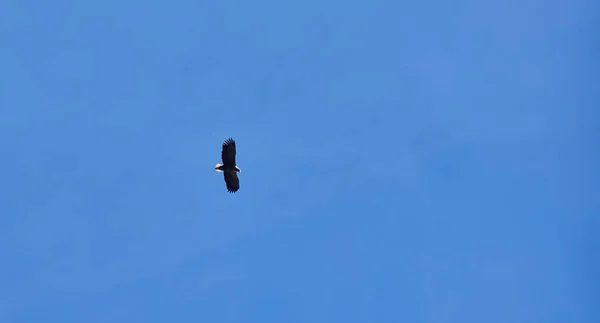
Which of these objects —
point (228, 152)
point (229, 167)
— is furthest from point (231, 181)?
point (228, 152)

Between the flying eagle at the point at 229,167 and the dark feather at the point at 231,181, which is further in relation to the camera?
the dark feather at the point at 231,181

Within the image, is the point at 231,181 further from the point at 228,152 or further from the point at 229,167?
A: the point at 228,152

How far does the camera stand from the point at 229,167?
6444 cm

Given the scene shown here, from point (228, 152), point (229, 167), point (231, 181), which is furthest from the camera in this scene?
point (231, 181)

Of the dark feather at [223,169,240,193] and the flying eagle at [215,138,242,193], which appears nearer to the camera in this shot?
the flying eagle at [215,138,242,193]

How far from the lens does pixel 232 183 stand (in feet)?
214

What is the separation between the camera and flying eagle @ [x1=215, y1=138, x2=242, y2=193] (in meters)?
62.9

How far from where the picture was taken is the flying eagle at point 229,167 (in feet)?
206

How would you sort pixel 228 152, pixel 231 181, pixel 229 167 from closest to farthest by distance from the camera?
pixel 228 152
pixel 229 167
pixel 231 181

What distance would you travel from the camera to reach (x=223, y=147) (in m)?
62.9

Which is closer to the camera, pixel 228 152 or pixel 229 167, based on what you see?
pixel 228 152

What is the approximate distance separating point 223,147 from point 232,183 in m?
3.67

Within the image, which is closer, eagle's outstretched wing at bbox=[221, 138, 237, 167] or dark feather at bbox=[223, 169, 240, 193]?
eagle's outstretched wing at bbox=[221, 138, 237, 167]

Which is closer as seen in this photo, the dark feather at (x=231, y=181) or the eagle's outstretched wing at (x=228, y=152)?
the eagle's outstretched wing at (x=228, y=152)
